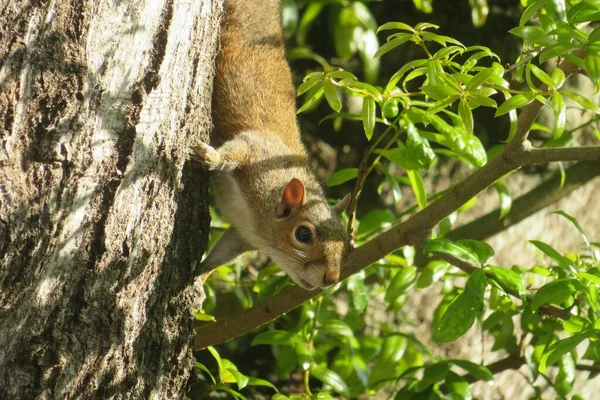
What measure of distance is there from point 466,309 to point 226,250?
3.42 feet

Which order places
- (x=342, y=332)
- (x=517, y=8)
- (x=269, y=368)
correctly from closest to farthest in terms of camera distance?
1. (x=342, y=332)
2. (x=269, y=368)
3. (x=517, y=8)

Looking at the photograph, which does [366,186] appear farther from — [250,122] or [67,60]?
[67,60]

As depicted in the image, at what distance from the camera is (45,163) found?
6.28 ft

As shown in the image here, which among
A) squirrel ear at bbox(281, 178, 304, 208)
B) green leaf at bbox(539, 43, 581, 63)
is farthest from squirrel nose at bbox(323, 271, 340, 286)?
green leaf at bbox(539, 43, 581, 63)

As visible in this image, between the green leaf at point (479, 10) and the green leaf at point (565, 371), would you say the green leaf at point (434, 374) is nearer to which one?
the green leaf at point (565, 371)

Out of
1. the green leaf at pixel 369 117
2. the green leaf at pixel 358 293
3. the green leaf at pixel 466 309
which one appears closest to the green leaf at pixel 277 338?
the green leaf at pixel 358 293

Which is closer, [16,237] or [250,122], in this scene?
[16,237]

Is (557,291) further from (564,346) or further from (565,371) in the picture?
(565,371)

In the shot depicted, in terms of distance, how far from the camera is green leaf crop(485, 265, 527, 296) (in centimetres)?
233

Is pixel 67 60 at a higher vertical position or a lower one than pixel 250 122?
higher

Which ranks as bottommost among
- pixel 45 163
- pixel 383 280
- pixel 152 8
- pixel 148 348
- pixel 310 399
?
pixel 310 399

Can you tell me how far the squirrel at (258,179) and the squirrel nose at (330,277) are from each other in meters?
0.01

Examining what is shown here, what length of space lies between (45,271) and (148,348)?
42 centimetres

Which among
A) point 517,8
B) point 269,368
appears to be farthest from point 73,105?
point 517,8
